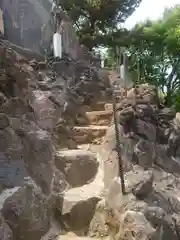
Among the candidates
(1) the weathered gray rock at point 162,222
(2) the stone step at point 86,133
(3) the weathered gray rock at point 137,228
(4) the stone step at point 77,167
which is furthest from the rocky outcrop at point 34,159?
(1) the weathered gray rock at point 162,222

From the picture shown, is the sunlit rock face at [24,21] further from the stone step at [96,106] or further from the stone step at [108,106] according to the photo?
the stone step at [108,106]

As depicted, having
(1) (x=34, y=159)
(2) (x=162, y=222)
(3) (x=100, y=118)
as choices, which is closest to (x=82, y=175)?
(1) (x=34, y=159)

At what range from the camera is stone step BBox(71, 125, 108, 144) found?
7.82 metres

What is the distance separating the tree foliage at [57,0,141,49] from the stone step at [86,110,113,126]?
9.48 metres

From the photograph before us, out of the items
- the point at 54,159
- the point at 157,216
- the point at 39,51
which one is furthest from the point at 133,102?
the point at 39,51

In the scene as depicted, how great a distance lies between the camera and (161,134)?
7812 millimetres

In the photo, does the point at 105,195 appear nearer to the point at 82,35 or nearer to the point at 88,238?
the point at 88,238

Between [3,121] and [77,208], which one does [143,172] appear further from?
[3,121]

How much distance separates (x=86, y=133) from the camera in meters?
7.97

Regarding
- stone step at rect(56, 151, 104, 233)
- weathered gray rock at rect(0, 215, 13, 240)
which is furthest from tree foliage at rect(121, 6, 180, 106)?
weathered gray rock at rect(0, 215, 13, 240)

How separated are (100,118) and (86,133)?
1059 millimetres

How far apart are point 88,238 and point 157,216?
3.77ft

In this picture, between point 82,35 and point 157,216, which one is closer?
point 157,216

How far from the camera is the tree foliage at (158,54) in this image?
713 inches
